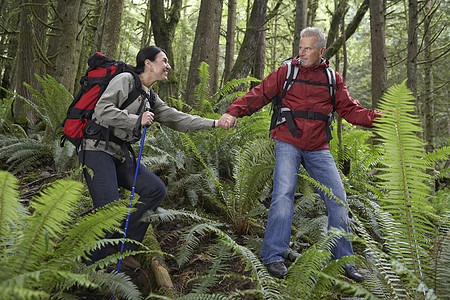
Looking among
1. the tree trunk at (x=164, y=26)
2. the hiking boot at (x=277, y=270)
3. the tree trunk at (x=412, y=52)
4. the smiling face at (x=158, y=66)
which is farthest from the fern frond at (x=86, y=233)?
the tree trunk at (x=412, y=52)

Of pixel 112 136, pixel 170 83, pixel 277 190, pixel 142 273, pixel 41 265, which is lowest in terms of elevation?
pixel 142 273

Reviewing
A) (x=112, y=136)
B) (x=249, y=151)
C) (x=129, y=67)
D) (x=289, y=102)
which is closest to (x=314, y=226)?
(x=249, y=151)

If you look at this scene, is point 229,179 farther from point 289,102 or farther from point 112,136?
point 112,136

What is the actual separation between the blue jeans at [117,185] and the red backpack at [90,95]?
0.19 m

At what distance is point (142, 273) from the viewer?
2787mm

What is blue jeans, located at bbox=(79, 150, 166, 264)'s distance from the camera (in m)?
2.57

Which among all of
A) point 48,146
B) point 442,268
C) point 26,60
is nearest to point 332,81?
point 442,268

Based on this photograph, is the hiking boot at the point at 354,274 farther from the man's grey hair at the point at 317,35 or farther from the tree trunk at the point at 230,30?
the tree trunk at the point at 230,30

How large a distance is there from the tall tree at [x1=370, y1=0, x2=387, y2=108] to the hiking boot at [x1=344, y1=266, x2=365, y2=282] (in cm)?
367

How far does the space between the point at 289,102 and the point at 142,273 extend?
197 centimetres

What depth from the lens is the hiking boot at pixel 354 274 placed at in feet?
8.74

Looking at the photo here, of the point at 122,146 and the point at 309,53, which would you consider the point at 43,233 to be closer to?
the point at 122,146

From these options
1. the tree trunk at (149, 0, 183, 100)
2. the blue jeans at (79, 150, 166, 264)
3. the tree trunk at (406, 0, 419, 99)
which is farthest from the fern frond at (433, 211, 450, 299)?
the tree trunk at (149, 0, 183, 100)

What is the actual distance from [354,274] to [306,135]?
1.21 metres
